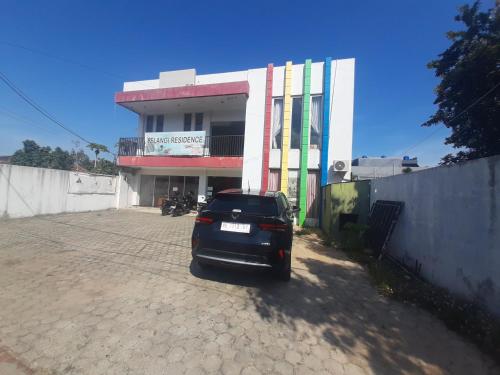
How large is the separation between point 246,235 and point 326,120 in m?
8.29

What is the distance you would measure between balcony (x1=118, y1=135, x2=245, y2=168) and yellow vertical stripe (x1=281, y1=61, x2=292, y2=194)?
2.08 meters

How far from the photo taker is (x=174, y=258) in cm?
500

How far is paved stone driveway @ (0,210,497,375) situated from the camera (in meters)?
2.09

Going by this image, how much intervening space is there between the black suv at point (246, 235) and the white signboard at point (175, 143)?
8.35 m

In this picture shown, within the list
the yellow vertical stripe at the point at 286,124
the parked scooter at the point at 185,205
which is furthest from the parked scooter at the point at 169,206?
the yellow vertical stripe at the point at 286,124

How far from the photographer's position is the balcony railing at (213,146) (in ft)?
39.4

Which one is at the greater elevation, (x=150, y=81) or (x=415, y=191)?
(x=150, y=81)

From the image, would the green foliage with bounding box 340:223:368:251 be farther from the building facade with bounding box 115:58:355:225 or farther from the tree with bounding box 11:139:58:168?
the tree with bounding box 11:139:58:168

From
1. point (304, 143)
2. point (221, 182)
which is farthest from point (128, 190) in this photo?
point (304, 143)

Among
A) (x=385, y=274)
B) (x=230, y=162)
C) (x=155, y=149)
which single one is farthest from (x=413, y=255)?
(x=155, y=149)

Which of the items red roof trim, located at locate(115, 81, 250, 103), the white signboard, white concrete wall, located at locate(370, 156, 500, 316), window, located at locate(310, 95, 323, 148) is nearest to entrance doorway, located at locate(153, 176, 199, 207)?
the white signboard

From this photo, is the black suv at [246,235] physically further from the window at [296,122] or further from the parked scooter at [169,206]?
the parked scooter at [169,206]

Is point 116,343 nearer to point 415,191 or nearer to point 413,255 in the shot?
point 413,255

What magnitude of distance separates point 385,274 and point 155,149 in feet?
38.5
